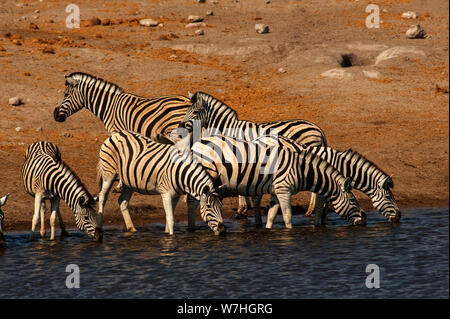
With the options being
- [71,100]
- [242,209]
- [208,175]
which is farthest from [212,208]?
[71,100]

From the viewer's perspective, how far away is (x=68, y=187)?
54.3 feet

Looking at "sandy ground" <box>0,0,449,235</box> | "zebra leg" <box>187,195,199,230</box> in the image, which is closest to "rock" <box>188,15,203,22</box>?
"sandy ground" <box>0,0,449,235</box>

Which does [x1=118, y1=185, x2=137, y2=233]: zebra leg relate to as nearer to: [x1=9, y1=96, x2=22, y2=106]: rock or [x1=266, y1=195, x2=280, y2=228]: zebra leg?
[x1=266, y1=195, x2=280, y2=228]: zebra leg

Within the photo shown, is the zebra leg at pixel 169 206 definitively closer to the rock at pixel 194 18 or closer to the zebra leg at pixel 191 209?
the zebra leg at pixel 191 209

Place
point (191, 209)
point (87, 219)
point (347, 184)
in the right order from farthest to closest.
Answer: point (191, 209), point (347, 184), point (87, 219)

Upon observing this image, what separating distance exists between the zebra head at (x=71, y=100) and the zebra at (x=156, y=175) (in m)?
2.93

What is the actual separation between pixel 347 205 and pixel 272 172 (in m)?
1.82

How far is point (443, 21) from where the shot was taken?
3956cm

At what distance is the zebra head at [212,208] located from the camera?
54.1ft

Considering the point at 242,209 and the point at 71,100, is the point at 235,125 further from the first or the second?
the point at 71,100

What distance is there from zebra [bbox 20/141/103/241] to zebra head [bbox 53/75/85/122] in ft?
12.1

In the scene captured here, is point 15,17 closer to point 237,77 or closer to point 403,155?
point 237,77
